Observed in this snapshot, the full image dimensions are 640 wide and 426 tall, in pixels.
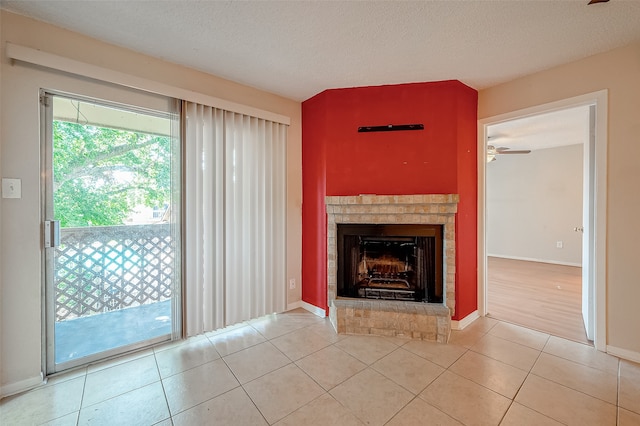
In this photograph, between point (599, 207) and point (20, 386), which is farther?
point (599, 207)

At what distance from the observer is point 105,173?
208 centimetres

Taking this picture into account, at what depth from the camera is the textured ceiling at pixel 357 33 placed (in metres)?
1.60

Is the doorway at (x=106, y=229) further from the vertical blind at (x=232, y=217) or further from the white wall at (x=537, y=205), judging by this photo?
the white wall at (x=537, y=205)

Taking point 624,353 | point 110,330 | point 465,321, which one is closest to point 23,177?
point 110,330

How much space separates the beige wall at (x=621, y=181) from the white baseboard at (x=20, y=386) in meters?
4.22

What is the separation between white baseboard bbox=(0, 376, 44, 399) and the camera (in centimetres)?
164

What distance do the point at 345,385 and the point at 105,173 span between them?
7.89 ft

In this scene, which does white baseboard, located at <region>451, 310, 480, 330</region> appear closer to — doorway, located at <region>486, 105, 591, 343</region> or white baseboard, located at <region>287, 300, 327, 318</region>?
doorway, located at <region>486, 105, 591, 343</region>

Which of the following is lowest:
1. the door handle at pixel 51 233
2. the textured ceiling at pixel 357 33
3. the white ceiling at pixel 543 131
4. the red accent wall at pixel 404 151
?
the door handle at pixel 51 233

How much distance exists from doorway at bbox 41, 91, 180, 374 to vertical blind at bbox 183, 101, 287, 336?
152mm

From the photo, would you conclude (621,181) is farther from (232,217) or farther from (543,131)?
(232,217)

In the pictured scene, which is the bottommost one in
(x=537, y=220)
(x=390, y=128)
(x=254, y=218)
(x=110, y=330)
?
(x=110, y=330)

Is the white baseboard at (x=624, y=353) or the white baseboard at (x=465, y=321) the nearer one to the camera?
the white baseboard at (x=624, y=353)

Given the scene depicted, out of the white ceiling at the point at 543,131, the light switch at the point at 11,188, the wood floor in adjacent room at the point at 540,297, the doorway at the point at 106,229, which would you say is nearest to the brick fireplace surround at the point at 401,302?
the wood floor in adjacent room at the point at 540,297
